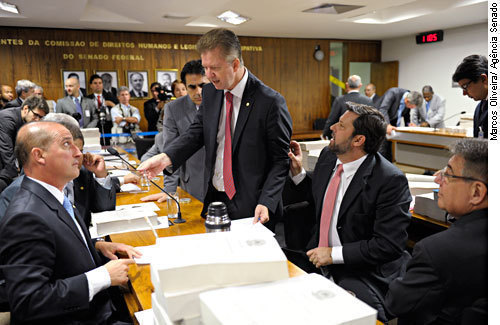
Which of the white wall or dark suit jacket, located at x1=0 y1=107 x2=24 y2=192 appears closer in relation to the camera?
dark suit jacket, located at x1=0 y1=107 x2=24 y2=192

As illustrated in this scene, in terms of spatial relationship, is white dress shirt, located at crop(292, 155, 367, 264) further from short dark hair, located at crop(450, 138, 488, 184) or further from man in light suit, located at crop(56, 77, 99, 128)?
man in light suit, located at crop(56, 77, 99, 128)

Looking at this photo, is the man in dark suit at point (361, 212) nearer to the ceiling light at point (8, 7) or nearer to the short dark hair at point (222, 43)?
the short dark hair at point (222, 43)

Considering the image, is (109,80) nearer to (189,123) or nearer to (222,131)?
(189,123)

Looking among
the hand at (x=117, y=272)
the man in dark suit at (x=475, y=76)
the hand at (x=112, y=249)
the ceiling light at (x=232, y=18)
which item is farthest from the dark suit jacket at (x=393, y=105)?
the hand at (x=117, y=272)

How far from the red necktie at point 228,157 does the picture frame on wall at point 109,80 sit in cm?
769

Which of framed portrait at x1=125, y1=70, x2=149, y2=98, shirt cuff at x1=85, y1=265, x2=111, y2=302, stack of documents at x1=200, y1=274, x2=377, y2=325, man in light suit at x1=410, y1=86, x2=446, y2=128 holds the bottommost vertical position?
shirt cuff at x1=85, y1=265, x2=111, y2=302

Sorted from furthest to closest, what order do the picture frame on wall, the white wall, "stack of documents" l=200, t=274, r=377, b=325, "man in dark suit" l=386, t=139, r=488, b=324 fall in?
the white wall
the picture frame on wall
"man in dark suit" l=386, t=139, r=488, b=324
"stack of documents" l=200, t=274, r=377, b=325

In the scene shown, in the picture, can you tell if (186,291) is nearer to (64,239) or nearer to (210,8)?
(64,239)

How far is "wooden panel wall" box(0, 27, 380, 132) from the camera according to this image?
28.0 feet

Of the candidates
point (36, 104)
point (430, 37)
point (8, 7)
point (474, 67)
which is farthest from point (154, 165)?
point (430, 37)

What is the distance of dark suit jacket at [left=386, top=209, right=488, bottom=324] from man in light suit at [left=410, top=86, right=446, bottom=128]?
7328 mm

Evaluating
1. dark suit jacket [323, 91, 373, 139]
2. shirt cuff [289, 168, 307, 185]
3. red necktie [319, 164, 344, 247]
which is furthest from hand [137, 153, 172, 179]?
dark suit jacket [323, 91, 373, 139]

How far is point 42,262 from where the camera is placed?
1373 mm

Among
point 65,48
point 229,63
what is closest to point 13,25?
point 65,48
